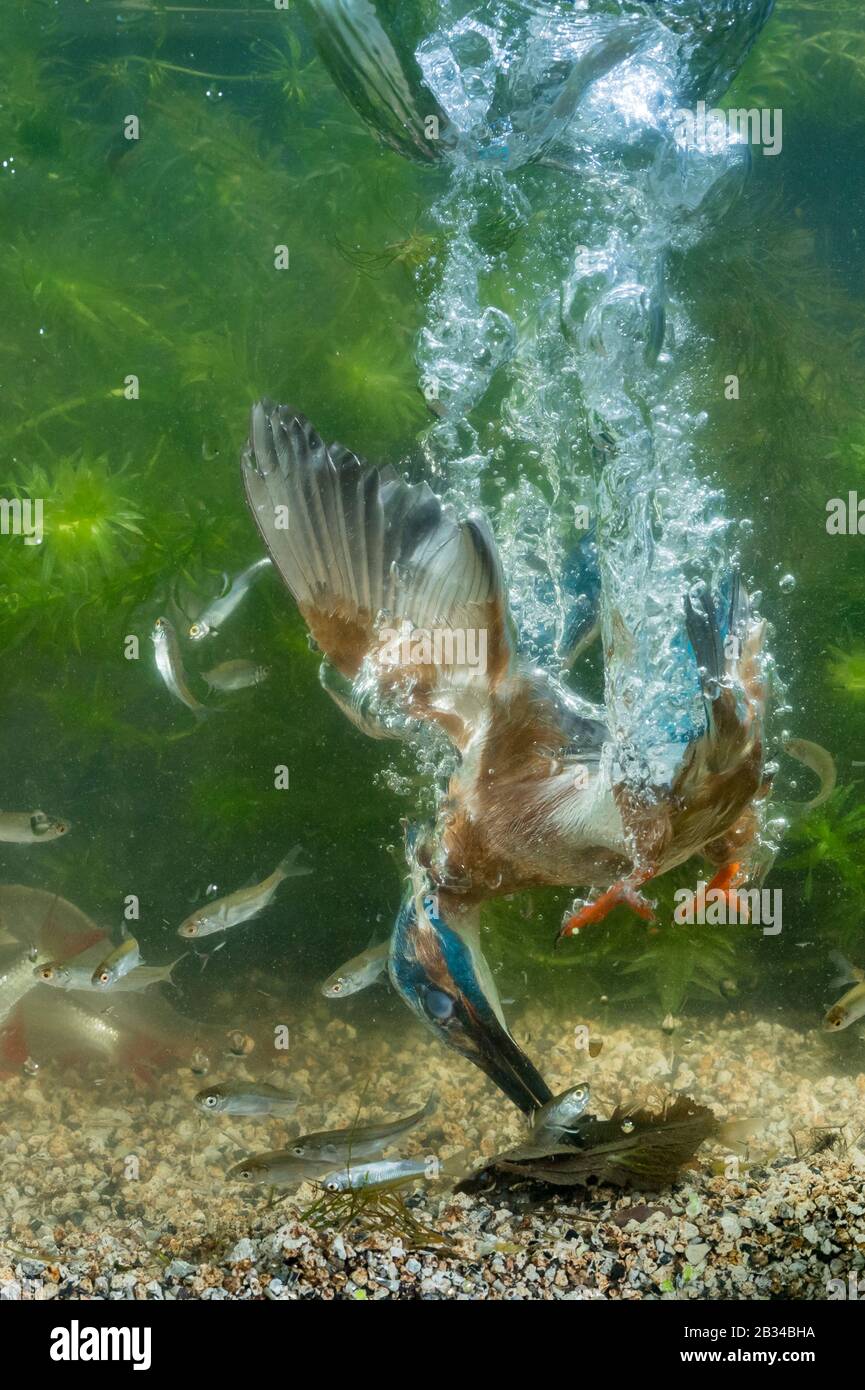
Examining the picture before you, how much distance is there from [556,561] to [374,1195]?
2387 millimetres

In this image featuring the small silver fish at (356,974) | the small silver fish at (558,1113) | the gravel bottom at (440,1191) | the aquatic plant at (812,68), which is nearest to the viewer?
the gravel bottom at (440,1191)

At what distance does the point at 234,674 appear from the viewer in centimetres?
386

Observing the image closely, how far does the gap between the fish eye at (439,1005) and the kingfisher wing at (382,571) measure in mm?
745

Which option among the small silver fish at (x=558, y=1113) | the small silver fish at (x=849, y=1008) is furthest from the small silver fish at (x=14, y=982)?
the small silver fish at (x=849, y=1008)

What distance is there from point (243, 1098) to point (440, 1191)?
714mm

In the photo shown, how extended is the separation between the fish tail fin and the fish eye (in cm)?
124

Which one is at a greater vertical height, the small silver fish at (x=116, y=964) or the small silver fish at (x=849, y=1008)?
the small silver fish at (x=116, y=964)

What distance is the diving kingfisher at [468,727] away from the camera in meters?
2.73

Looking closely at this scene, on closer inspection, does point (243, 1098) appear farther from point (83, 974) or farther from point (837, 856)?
point (837, 856)

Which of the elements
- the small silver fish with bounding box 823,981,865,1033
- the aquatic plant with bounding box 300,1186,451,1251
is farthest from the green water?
the aquatic plant with bounding box 300,1186,451,1251

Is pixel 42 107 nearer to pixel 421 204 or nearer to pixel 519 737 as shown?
pixel 421 204

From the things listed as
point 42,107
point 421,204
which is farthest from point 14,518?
point 421,204

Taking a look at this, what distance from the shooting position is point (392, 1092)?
13.7 feet

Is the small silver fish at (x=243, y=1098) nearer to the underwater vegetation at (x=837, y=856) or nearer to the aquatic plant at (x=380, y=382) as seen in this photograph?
the underwater vegetation at (x=837, y=856)
